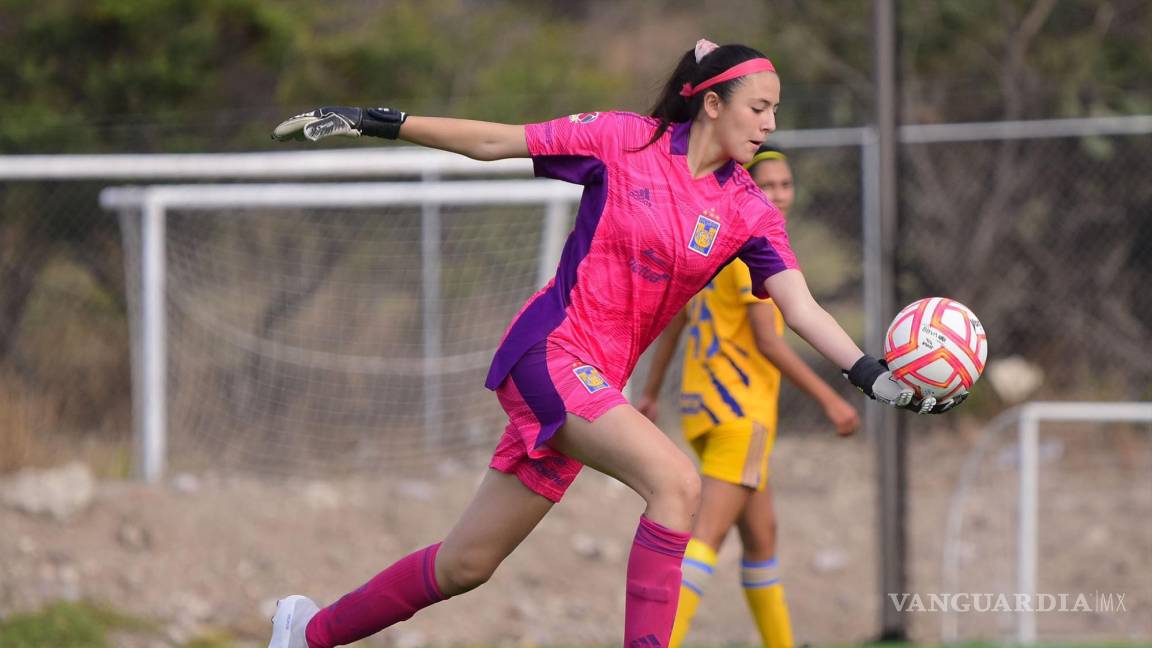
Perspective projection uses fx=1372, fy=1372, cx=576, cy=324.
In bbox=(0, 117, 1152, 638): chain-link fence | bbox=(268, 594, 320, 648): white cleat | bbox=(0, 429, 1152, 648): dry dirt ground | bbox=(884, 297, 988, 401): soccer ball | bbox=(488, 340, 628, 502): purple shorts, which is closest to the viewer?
bbox=(884, 297, 988, 401): soccer ball

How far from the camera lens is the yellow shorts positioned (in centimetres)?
498

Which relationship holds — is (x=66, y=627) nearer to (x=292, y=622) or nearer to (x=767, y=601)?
(x=292, y=622)

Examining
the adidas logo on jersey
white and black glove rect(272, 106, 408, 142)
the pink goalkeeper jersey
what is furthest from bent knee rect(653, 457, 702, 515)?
white and black glove rect(272, 106, 408, 142)

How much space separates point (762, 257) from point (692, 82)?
1.80ft

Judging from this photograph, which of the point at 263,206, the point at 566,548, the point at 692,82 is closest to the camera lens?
the point at 692,82

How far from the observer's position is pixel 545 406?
375cm

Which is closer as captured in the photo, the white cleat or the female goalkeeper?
the female goalkeeper

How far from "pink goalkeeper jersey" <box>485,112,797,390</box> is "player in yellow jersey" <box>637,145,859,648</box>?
3.61ft

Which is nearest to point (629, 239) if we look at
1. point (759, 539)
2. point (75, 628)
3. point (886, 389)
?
point (886, 389)

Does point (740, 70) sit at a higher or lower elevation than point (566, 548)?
higher

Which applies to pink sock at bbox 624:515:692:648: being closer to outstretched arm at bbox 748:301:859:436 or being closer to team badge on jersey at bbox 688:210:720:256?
team badge on jersey at bbox 688:210:720:256

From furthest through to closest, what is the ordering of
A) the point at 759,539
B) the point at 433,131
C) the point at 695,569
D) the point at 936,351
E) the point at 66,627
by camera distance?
the point at 66,627, the point at 759,539, the point at 695,569, the point at 433,131, the point at 936,351

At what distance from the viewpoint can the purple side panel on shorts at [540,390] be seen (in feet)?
12.2

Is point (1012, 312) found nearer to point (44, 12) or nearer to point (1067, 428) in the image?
point (1067, 428)
